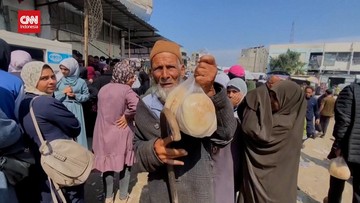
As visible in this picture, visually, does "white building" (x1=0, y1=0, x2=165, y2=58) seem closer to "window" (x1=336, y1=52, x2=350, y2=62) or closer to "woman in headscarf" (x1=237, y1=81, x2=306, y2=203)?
"woman in headscarf" (x1=237, y1=81, x2=306, y2=203)

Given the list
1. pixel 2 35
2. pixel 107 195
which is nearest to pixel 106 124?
pixel 107 195

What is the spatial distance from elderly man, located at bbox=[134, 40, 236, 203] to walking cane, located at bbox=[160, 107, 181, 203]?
0.06 metres

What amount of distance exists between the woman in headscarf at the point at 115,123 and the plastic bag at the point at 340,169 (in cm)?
235

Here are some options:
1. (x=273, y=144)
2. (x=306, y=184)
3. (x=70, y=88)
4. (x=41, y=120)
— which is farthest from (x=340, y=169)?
(x=70, y=88)

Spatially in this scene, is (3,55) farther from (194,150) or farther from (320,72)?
(320,72)

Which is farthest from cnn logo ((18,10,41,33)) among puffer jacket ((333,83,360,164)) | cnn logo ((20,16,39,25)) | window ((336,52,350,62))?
window ((336,52,350,62))

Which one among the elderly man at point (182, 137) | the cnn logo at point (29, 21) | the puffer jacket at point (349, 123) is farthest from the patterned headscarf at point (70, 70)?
the cnn logo at point (29, 21)

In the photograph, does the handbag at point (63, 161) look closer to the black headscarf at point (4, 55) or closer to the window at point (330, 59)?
the black headscarf at point (4, 55)

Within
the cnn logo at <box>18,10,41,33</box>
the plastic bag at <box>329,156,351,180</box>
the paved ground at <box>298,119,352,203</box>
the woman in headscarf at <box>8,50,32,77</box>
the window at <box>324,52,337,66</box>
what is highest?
the window at <box>324,52,337,66</box>

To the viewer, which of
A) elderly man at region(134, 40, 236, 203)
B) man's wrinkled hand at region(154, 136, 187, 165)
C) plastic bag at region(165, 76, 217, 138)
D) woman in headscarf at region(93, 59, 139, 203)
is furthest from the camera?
woman in headscarf at region(93, 59, 139, 203)

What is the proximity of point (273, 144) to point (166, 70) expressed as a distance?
1.18 metres

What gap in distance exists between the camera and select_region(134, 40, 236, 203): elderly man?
1.15 metres

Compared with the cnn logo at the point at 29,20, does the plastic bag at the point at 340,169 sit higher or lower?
lower

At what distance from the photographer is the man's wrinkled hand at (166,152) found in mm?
1014
